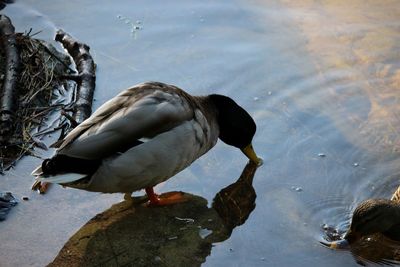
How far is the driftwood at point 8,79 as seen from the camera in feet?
18.1

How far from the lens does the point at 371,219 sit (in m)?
4.51

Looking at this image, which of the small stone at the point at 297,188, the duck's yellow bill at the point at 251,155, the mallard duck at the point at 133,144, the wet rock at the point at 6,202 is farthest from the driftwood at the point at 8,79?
the small stone at the point at 297,188

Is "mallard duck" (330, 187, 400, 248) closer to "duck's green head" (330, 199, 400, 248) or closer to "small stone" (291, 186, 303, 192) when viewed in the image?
"duck's green head" (330, 199, 400, 248)

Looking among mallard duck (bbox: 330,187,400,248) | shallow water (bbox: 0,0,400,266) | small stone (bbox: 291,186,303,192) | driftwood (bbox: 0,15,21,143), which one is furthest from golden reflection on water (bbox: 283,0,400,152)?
driftwood (bbox: 0,15,21,143)

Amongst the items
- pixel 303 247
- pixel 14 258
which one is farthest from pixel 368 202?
pixel 14 258

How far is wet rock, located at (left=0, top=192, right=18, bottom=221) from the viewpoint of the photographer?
15.9ft

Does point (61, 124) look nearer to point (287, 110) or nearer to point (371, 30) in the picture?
point (287, 110)

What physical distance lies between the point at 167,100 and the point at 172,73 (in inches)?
68.0

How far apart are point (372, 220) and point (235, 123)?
4.59 feet

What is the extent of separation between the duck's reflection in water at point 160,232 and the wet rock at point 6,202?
54 centimetres

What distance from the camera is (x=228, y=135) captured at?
5512 millimetres

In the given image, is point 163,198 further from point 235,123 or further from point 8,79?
point 8,79

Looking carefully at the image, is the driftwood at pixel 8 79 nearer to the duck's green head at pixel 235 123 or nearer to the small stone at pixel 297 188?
the duck's green head at pixel 235 123

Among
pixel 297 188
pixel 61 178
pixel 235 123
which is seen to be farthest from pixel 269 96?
pixel 61 178
